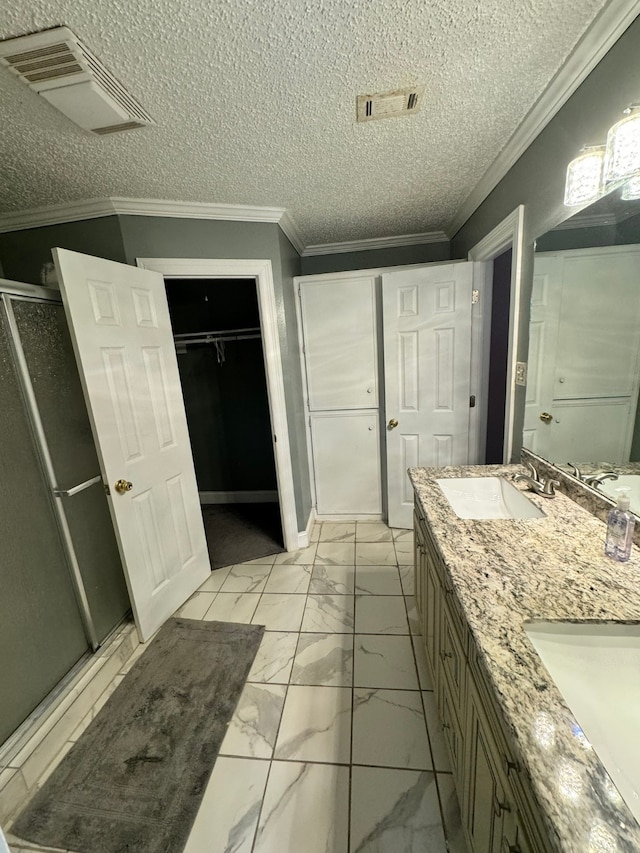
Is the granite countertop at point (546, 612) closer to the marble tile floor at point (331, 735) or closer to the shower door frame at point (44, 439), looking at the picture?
the marble tile floor at point (331, 735)

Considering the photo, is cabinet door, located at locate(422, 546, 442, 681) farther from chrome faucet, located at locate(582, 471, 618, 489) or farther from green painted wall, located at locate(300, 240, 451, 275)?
green painted wall, located at locate(300, 240, 451, 275)

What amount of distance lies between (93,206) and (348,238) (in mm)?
1815

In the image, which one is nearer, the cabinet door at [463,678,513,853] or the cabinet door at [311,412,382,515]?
the cabinet door at [463,678,513,853]

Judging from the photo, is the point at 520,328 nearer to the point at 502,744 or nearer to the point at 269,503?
the point at 502,744

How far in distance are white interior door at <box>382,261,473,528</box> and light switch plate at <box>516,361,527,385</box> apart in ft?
2.35

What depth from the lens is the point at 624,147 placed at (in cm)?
94

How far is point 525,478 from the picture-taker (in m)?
1.44

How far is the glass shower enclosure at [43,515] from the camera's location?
52.9 inches

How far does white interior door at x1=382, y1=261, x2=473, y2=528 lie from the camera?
2324 mm

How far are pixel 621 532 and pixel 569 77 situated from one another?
1.56 m

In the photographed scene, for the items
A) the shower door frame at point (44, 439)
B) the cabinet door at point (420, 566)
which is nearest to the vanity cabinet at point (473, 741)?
the cabinet door at point (420, 566)

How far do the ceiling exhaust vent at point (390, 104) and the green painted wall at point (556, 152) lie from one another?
560 millimetres

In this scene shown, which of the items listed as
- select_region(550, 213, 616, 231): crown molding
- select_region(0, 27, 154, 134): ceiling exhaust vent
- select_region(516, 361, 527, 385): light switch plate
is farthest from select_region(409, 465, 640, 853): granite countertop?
select_region(0, 27, 154, 134): ceiling exhaust vent

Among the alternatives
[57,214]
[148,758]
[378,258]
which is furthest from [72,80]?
[148,758]
